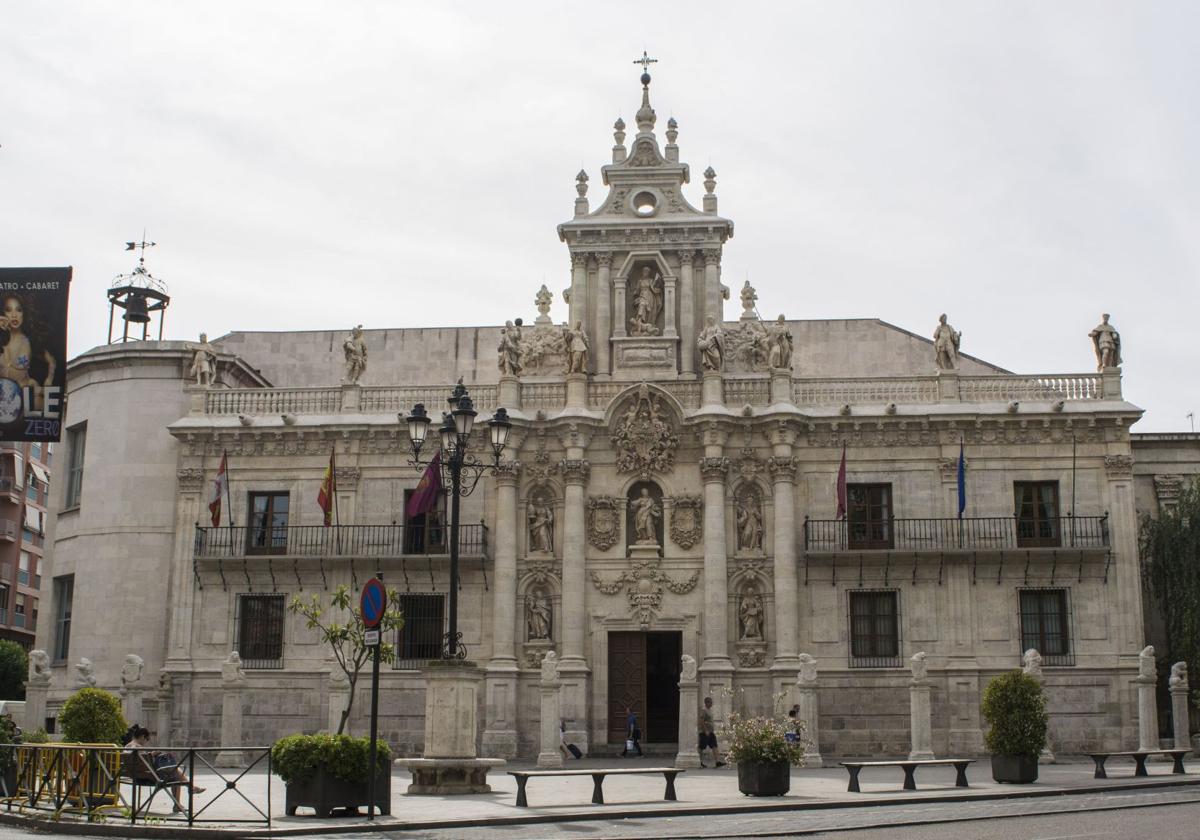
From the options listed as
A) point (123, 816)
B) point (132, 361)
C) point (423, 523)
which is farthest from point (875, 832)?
point (132, 361)

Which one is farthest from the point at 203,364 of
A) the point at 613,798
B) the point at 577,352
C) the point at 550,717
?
the point at 613,798

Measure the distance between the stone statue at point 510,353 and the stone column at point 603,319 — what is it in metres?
2.15

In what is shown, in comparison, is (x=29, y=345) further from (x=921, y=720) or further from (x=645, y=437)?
(x=921, y=720)

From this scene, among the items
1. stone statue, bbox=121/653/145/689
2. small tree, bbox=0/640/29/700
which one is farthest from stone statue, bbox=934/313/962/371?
small tree, bbox=0/640/29/700

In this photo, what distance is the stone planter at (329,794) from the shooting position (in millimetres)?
18531

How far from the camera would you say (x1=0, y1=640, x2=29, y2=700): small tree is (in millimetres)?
54031

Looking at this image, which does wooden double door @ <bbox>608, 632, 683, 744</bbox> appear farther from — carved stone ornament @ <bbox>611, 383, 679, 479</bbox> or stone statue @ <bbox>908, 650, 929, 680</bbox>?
stone statue @ <bbox>908, 650, 929, 680</bbox>

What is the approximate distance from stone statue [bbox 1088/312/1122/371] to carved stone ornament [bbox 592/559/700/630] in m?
12.2

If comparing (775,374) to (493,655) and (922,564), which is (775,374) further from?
(493,655)

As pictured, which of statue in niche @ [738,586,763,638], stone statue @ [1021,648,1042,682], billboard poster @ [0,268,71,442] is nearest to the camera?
billboard poster @ [0,268,71,442]

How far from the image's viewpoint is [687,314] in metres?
37.7

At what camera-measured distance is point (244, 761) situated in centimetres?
3394

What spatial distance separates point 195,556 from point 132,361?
6.28 m

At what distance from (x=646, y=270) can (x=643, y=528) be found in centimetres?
743
